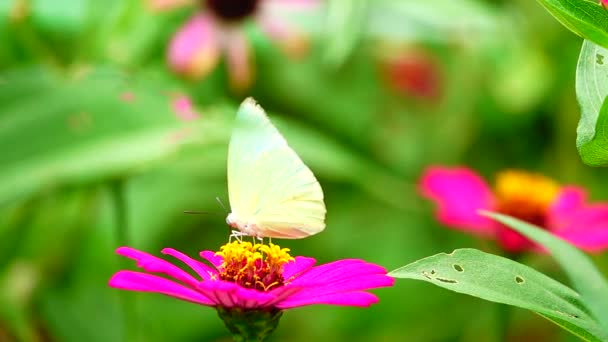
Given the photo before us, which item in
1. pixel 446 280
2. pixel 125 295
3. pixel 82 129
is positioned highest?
pixel 446 280

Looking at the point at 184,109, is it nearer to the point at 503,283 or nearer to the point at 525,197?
the point at 525,197

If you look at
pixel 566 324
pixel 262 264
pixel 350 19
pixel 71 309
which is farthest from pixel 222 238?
pixel 566 324

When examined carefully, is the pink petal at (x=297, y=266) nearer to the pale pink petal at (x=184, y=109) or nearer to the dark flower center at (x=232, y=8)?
the pale pink petal at (x=184, y=109)

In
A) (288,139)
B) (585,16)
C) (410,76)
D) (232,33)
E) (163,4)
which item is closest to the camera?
(585,16)

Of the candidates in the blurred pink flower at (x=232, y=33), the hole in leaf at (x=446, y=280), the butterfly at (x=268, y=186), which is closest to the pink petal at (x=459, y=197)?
the blurred pink flower at (x=232, y=33)

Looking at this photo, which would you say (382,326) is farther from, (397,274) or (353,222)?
(397,274)

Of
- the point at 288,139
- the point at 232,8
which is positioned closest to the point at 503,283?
the point at 288,139

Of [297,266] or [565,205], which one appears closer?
[297,266]
